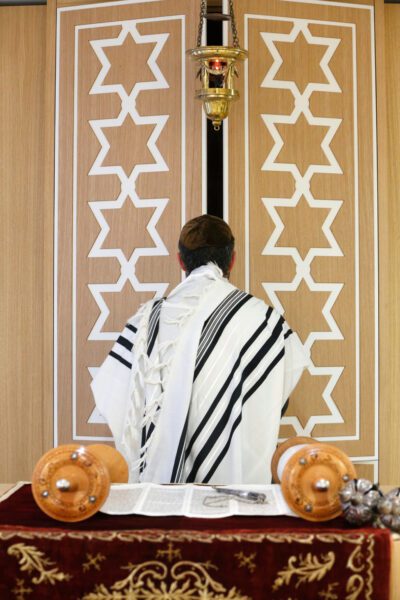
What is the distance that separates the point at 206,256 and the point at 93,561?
1455mm

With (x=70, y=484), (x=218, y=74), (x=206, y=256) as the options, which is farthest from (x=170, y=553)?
(x=218, y=74)

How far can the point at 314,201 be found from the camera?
12.1 ft

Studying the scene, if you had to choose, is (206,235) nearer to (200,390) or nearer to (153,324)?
(153,324)

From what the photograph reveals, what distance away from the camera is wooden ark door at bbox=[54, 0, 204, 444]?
367cm

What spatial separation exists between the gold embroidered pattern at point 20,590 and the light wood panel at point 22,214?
2484 millimetres

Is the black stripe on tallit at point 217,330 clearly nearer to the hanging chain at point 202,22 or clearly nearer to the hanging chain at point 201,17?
the hanging chain at point 202,22

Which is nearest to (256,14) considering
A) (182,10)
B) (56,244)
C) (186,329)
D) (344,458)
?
(182,10)

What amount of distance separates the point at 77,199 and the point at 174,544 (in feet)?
8.35

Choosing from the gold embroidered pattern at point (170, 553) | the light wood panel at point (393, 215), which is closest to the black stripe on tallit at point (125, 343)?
the gold embroidered pattern at point (170, 553)

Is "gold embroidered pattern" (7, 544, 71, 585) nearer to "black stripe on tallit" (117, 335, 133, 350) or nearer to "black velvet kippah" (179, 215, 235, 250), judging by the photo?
"black stripe on tallit" (117, 335, 133, 350)

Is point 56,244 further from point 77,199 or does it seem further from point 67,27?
point 67,27

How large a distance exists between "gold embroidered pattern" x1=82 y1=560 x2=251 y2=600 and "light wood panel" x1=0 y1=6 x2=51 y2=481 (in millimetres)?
2545

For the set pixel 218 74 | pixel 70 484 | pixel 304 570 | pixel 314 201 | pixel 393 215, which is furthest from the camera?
pixel 393 215

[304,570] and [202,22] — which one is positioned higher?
[202,22]
